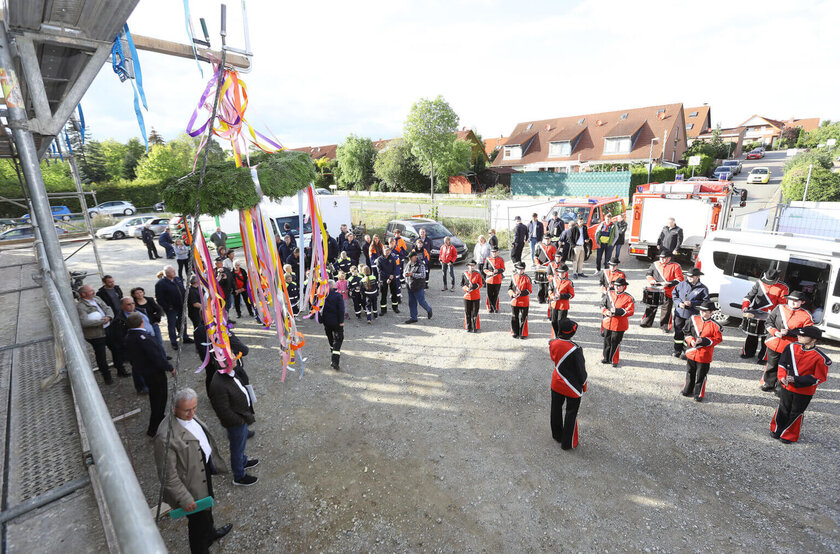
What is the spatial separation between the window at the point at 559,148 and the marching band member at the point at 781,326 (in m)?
37.5

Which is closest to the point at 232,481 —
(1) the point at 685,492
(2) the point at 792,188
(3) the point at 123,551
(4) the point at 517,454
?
(4) the point at 517,454

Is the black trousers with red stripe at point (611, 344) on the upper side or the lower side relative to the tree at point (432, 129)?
lower

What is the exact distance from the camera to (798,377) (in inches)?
188

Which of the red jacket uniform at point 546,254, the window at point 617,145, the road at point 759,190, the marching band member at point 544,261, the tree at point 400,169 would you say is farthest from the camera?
the tree at point 400,169

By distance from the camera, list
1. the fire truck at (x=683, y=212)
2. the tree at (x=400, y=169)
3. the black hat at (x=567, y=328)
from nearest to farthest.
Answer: the black hat at (x=567, y=328) → the fire truck at (x=683, y=212) → the tree at (x=400, y=169)

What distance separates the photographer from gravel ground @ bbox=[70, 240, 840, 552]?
3.91 meters

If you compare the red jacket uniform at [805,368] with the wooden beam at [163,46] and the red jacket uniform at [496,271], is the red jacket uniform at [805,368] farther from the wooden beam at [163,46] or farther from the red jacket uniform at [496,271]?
the wooden beam at [163,46]

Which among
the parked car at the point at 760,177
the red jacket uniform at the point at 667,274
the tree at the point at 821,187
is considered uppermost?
the parked car at the point at 760,177

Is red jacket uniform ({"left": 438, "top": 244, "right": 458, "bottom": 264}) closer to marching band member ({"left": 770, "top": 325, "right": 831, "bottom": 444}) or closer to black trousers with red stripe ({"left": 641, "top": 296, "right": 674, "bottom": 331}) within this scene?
black trousers with red stripe ({"left": 641, "top": 296, "right": 674, "bottom": 331})

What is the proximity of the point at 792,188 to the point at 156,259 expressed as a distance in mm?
32472

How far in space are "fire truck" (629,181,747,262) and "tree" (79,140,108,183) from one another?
2185 inches

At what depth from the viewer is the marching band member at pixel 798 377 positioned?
4.75 metres

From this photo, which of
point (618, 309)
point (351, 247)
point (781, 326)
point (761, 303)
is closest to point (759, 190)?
point (761, 303)

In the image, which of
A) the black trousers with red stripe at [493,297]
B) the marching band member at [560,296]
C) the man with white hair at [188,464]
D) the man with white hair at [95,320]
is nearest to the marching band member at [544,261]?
the black trousers with red stripe at [493,297]
